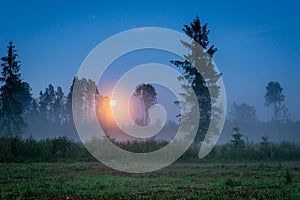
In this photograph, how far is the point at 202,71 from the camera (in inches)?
1425

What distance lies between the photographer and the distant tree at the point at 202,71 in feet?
118

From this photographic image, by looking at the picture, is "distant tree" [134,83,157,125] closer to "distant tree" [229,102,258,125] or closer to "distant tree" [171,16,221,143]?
"distant tree" [171,16,221,143]

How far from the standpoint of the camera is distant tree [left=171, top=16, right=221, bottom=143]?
35.9 meters

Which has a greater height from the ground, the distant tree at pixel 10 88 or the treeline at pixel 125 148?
the distant tree at pixel 10 88

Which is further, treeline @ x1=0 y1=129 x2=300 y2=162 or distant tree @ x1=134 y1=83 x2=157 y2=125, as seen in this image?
distant tree @ x1=134 y1=83 x2=157 y2=125

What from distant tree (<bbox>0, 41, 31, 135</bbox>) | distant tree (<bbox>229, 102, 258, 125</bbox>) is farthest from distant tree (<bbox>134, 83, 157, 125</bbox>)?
distant tree (<bbox>229, 102, 258, 125</bbox>)

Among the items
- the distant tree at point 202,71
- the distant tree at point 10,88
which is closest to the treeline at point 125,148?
the distant tree at point 202,71

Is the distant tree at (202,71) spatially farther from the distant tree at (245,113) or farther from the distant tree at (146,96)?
the distant tree at (245,113)

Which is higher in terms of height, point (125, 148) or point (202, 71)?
point (202, 71)

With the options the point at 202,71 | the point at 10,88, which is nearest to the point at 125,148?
the point at 202,71

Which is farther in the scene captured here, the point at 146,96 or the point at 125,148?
the point at 146,96

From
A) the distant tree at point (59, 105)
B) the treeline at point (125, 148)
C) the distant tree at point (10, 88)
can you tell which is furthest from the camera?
the distant tree at point (59, 105)

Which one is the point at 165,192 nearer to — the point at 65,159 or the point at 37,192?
the point at 37,192

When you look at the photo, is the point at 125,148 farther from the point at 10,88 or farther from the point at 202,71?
the point at 10,88
